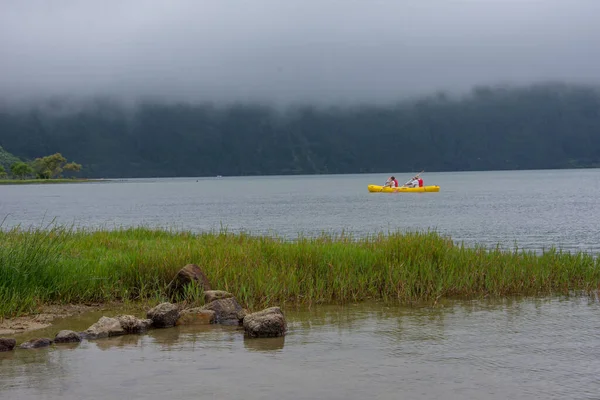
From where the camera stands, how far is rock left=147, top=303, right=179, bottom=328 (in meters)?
12.1

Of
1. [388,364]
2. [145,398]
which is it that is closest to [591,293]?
[388,364]

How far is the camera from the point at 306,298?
14.5 metres

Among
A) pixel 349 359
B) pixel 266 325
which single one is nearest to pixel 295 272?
pixel 266 325

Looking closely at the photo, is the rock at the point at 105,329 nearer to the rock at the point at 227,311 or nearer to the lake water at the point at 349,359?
the lake water at the point at 349,359

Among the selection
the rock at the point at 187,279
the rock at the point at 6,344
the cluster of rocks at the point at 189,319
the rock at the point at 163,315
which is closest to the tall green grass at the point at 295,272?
the rock at the point at 187,279

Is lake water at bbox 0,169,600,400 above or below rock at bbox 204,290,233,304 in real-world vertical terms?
below

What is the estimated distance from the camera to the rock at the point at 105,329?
448 inches

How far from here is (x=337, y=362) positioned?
9797 mm

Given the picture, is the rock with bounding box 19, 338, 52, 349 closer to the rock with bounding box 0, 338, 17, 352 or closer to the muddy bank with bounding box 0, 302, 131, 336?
the rock with bounding box 0, 338, 17, 352

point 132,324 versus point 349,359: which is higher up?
point 132,324

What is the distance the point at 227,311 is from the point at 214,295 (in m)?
0.66

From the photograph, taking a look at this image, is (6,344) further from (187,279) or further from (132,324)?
(187,279)

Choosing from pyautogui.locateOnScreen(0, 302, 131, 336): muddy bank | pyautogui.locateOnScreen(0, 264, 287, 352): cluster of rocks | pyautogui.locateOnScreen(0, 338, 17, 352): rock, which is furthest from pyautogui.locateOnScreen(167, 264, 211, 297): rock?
pyautogui.locateOnScreen(0, 338, 17, 352): rock

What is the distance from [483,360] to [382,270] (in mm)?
5785
